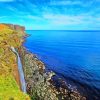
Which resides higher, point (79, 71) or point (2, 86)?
point (2, 86)

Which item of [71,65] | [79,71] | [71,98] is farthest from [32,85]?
[71,65]

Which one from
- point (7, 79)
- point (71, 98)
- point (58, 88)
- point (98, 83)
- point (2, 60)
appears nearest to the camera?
point (7, 79)

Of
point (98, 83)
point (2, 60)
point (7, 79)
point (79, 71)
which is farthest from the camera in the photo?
point (79, 71)

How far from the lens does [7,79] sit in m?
27.6

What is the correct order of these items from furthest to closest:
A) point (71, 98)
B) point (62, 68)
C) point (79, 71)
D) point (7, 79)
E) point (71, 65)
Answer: point (71, 65), point (62, 68), point (79, 71), point (71, 98), point (7, 79)

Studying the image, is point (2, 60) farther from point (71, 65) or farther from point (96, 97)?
point (71, 65)

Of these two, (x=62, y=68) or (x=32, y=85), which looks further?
(x=62, y=68)

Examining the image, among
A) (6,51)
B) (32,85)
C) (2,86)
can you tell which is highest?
(6,51)

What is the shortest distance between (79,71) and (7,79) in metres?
52.4

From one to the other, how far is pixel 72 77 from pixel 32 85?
24270 millimetres

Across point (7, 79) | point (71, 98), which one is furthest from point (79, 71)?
point (7, 79)

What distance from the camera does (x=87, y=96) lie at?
5266 cm

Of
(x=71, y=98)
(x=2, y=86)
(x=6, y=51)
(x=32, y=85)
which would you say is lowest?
(x=71, y=98)

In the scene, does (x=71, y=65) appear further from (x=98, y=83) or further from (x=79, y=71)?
(x=98, y=83)
